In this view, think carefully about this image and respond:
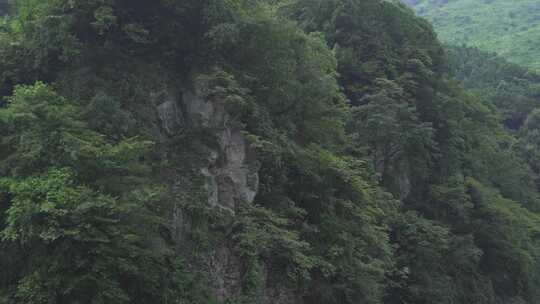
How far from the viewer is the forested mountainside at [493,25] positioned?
7050 centimetres

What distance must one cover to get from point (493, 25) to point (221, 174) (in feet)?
274

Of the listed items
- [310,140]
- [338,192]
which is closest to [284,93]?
[310,140]

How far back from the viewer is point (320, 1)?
83.4 feet

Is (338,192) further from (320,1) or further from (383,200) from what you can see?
(320,1)

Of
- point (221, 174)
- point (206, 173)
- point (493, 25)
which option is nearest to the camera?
point (206, 173)

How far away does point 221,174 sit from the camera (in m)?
13.4

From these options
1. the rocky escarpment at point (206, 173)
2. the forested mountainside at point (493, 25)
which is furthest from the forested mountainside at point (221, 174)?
the forested mountainside at point (493, 25)

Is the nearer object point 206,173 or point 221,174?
point 206,173

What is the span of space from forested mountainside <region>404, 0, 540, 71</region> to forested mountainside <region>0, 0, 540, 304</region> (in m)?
47.5

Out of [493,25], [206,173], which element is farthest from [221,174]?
[493,25]

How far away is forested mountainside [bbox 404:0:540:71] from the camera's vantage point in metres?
70.5

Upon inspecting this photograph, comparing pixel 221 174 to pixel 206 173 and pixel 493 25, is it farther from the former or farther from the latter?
pixel 493 25

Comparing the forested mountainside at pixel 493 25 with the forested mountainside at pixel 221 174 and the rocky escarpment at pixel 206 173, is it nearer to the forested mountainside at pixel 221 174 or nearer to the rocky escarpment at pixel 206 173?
the forested mountainside at pixel 221 174

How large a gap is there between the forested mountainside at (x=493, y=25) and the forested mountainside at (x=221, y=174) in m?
47.5
